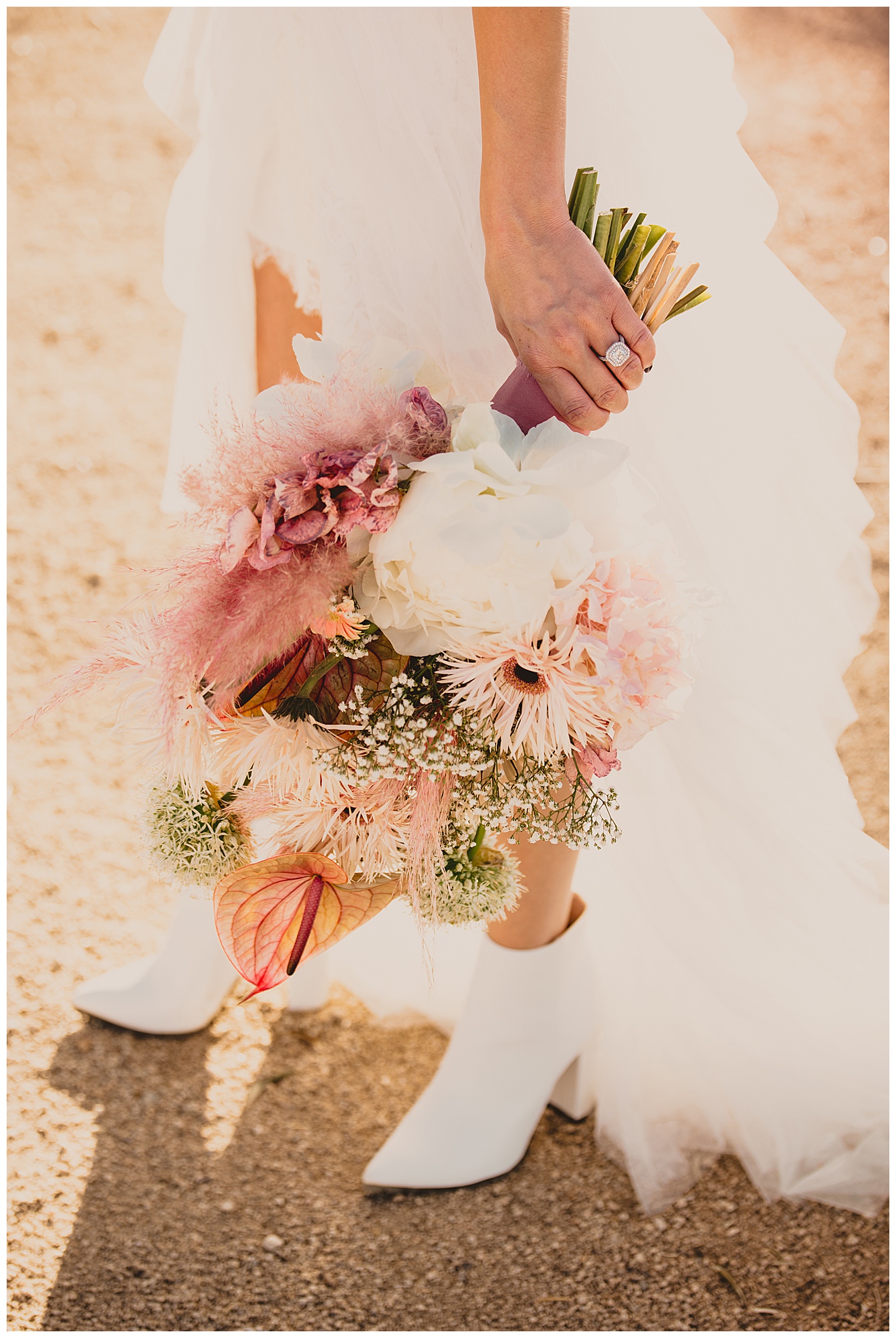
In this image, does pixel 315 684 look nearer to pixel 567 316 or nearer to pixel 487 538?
pixel 487 538

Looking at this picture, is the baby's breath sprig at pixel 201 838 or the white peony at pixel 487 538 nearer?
the white peony at pixel 487 538

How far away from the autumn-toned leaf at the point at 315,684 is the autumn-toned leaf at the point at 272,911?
5.8 inches

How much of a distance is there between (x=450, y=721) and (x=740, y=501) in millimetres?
612

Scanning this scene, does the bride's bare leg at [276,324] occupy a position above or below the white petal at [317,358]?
below

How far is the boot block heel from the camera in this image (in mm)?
1577

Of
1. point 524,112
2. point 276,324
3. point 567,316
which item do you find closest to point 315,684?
point 567,316

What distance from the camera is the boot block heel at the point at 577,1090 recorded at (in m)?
1.58

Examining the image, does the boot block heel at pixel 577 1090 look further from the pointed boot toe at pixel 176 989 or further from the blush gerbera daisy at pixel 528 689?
the blush gerbera daisy at pixel 528 689

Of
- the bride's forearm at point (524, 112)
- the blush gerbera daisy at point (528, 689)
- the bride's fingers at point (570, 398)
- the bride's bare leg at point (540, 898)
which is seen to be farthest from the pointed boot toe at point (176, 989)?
the bride's forearm at point (524, 112)

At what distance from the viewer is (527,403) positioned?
1012mm

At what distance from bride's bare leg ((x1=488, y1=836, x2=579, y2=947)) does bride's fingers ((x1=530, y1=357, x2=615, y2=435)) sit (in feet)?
1.80

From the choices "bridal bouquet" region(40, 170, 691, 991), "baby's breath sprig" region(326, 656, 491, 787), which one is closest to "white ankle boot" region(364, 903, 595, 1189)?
"bridal bouquet" region(40, 170, 691, 991)

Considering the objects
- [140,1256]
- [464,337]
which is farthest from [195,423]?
[140,1256]

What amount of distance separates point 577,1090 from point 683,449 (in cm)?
99
